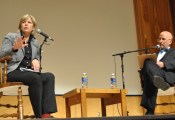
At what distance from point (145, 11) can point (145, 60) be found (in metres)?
1.81

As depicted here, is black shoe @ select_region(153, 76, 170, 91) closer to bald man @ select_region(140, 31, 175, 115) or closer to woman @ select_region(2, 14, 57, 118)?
bald man @ select_region(140, 31, 175, 115)

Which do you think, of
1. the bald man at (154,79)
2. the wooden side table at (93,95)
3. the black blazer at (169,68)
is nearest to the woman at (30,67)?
the wooden side table at (93,95)

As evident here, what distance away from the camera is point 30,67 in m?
3.46

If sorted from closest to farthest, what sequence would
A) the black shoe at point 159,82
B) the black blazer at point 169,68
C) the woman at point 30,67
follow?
the woman at point 30,67 < the black shoe at point 159,82 < the black blazer at point 169,68

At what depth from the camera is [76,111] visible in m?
4.62

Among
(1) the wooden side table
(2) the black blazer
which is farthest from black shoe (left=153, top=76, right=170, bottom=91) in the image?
(1) the wooden side table

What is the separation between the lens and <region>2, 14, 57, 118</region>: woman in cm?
321

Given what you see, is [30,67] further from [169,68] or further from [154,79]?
[169,68]

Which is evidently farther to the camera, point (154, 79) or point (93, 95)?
point (93, 95)

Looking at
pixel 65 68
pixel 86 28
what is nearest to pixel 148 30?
pixel 86 28

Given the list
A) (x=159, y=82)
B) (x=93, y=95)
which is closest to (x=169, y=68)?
(x=159, y=82)

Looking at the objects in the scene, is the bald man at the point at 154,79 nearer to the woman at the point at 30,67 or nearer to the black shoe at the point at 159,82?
the black shoe at the point at 159,82

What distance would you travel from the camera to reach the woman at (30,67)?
10.5ft

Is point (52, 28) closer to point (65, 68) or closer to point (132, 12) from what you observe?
point (65, 68)
